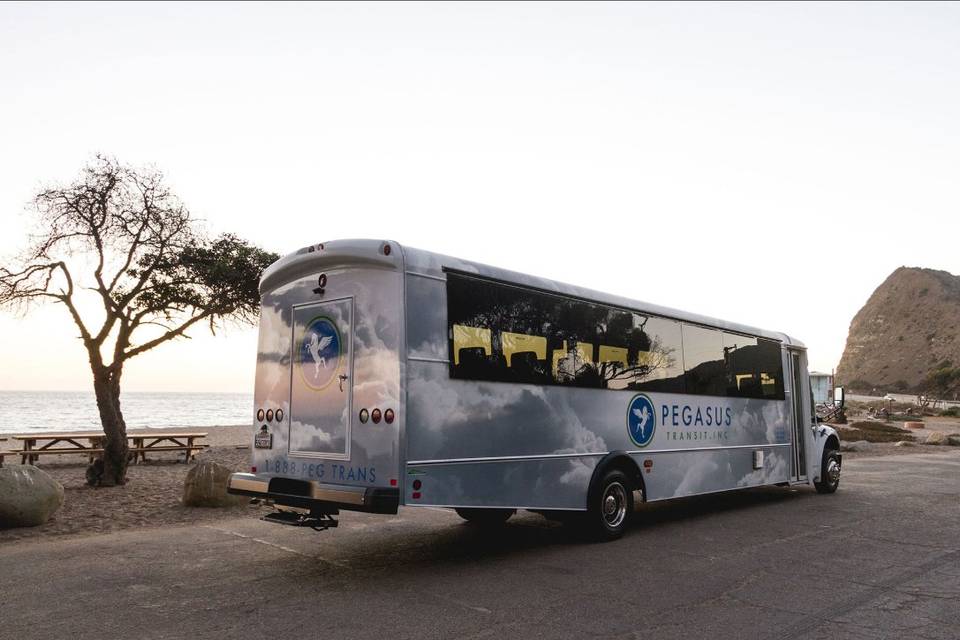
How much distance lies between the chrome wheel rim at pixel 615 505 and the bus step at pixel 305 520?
3.52 metres

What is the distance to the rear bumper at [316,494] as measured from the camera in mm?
6516

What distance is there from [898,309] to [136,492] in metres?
142

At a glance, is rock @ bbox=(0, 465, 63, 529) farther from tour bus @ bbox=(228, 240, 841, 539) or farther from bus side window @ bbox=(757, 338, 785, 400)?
bus side window @ bbox=(757, 338, 785, 400)

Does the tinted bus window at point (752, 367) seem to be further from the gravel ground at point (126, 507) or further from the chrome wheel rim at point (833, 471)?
the gravel ground at point (126, 507)

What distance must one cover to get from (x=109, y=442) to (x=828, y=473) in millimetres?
13732

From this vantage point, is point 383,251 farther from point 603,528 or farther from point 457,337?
point 603,528

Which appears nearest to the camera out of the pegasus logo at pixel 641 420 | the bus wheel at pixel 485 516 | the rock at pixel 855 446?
the pegasus logo at pixel 641 420

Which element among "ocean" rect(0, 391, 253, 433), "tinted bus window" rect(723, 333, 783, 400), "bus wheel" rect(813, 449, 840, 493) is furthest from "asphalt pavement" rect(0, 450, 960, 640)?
"ocean" rect(0, 391, 253, 433)

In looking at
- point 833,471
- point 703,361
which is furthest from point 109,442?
point 833,471

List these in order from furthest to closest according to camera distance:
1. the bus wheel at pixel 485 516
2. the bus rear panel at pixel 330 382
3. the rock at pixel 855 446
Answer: the rock at pixel 855 446, the bus wheel at pixel 485 516, the bus rear panel at pixel 330 382

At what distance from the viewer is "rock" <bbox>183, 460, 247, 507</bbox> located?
457 inches

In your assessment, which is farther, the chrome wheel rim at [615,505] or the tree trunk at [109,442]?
the tree trunk at [109,442]

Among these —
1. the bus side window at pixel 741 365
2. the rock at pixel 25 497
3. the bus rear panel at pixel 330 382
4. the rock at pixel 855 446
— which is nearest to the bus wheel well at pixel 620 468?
the bus side window at pixel 741 365

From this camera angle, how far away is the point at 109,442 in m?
13.7
